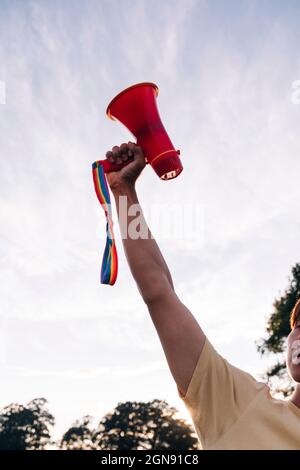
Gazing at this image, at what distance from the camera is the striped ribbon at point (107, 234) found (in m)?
1.81

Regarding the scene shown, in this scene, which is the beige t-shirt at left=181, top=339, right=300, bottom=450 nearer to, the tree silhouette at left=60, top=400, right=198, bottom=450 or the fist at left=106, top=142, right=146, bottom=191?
the fist at left=106, top=142, right=146, bottom=191

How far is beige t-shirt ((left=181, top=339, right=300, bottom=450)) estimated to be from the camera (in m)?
1.54

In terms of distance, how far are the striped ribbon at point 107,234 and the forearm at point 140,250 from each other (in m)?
0.07

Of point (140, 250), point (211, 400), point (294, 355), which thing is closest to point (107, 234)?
point (140, 250)

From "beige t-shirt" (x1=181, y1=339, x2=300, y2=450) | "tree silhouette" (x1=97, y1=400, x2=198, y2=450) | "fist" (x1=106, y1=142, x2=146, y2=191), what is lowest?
"beige t-shirt" (x1=181, y1=339, x2=300, y2=450)

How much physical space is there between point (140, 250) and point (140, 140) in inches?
23.9

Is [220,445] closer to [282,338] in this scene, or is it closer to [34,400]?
[282,338]

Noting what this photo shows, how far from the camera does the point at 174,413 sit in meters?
58.8

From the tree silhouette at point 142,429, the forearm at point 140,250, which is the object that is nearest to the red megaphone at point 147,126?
the forearm at point 140,250

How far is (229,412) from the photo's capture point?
5.14 ft

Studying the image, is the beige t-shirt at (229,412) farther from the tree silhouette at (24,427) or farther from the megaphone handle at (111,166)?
the tree silhouette at (24,427)

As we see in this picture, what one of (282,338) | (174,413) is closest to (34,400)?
(174,413)

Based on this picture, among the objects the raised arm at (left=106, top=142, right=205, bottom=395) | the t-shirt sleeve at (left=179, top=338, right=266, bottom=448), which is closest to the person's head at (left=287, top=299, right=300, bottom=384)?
the t-shirt sleeve at (left=179, top=338, right=266, bottom=448)
